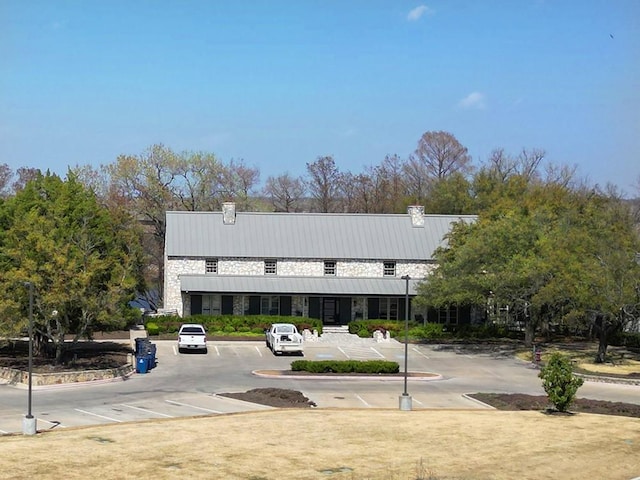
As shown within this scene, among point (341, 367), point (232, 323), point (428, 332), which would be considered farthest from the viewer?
point (428, 332)

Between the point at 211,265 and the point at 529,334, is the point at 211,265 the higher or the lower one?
the higher one

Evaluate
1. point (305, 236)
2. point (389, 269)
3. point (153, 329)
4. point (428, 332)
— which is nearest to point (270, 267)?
point (305, 236)

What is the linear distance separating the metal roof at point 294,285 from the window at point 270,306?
1.18 metres

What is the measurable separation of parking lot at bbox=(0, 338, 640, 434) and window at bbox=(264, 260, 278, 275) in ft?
31.5

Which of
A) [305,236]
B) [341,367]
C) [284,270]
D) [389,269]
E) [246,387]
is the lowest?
[246,387]

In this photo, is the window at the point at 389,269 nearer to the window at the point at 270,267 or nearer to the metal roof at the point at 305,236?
the metal roof at the point at 305,236

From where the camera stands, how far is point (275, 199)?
367 ft

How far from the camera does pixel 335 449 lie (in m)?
24.5

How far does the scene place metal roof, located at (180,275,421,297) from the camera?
59.7 metres

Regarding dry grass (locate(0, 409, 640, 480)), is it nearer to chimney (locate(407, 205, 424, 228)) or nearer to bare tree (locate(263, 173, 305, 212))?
chimney (locate(407, 205, 424, 228))

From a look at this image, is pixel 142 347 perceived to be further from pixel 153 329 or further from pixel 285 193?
pixel 285 193

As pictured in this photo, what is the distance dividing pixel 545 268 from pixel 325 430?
83.1ft

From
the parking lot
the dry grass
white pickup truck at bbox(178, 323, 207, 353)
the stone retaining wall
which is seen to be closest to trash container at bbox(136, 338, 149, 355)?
the parking lot

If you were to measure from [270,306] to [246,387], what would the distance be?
2326 centimetres
